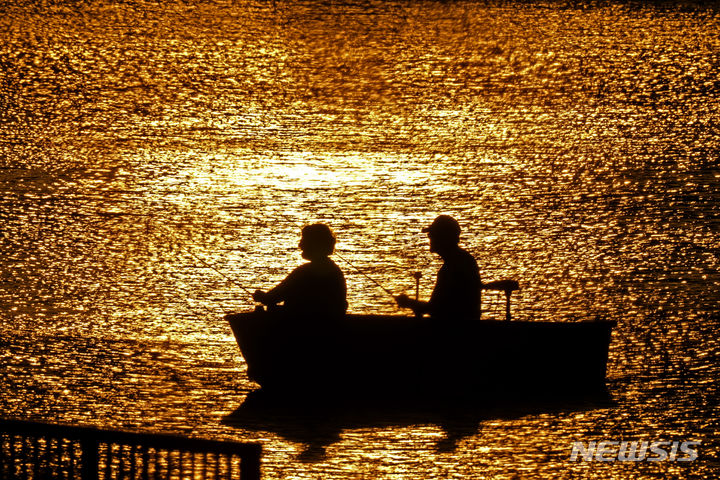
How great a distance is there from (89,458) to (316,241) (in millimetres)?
5018

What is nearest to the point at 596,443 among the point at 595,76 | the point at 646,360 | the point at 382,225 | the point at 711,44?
the point at 646,360

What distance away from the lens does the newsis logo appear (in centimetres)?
1188

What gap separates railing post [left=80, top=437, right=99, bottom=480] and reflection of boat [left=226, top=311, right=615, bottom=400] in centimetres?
464

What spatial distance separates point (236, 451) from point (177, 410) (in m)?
4.68

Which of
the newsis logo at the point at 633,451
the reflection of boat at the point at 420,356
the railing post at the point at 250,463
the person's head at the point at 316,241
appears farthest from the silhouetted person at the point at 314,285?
the railing post at the point at 250,463

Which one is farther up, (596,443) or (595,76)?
(595,76)

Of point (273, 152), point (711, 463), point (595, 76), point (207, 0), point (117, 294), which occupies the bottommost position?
point (711, 463)

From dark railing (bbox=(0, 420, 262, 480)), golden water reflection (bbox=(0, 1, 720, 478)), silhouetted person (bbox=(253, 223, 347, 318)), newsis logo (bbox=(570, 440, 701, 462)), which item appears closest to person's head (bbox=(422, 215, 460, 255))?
silhouetted person (bbox=(253, 223, 347, 318))

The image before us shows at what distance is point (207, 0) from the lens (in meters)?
31.2

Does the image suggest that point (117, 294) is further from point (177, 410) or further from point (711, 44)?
point (711, 44)

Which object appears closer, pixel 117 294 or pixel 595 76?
pixel 117 294

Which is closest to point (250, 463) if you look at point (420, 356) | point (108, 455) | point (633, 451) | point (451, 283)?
point (108, 455)

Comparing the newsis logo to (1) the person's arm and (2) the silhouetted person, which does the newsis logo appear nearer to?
(2) the silhouetted person

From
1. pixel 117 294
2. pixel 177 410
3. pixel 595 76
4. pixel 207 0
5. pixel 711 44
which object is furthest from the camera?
pixel 207 0
